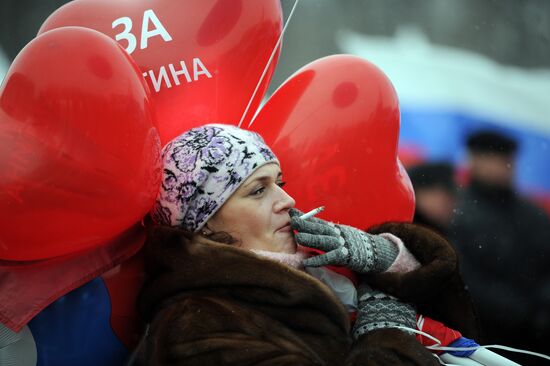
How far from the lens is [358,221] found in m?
1.83

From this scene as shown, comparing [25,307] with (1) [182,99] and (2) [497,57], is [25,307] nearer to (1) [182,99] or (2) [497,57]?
(1) [182,99]

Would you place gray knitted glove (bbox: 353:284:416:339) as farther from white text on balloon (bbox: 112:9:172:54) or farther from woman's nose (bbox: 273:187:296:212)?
white text on balloon (bbox: 112:9:172:54)

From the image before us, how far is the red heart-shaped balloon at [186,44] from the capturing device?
5.64 ft

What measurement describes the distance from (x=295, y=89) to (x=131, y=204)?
2.03 feet

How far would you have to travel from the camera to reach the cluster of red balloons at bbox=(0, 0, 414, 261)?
1328 millimetres

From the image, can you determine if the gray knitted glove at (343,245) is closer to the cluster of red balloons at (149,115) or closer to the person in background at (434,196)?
the cluster of red balloons at (149,115)

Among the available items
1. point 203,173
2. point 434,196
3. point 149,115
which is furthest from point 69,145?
point 434,196

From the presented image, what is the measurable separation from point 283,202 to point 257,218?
0.07 meters

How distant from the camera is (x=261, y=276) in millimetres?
1467

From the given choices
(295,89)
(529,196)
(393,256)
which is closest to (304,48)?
(529,196)

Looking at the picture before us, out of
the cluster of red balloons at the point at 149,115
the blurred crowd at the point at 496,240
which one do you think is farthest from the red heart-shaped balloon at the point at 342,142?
the blurred crowd at the point at 496,240

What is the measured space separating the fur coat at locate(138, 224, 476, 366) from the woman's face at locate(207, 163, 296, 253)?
→ 109 millimetres

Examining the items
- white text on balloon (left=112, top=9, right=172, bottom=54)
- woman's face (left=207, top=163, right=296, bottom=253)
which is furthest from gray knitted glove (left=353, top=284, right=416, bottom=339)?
white text on balloon (left=112, top=9, right=172, bottom=54)

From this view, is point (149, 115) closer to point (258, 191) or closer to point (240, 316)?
point (258, 191)
